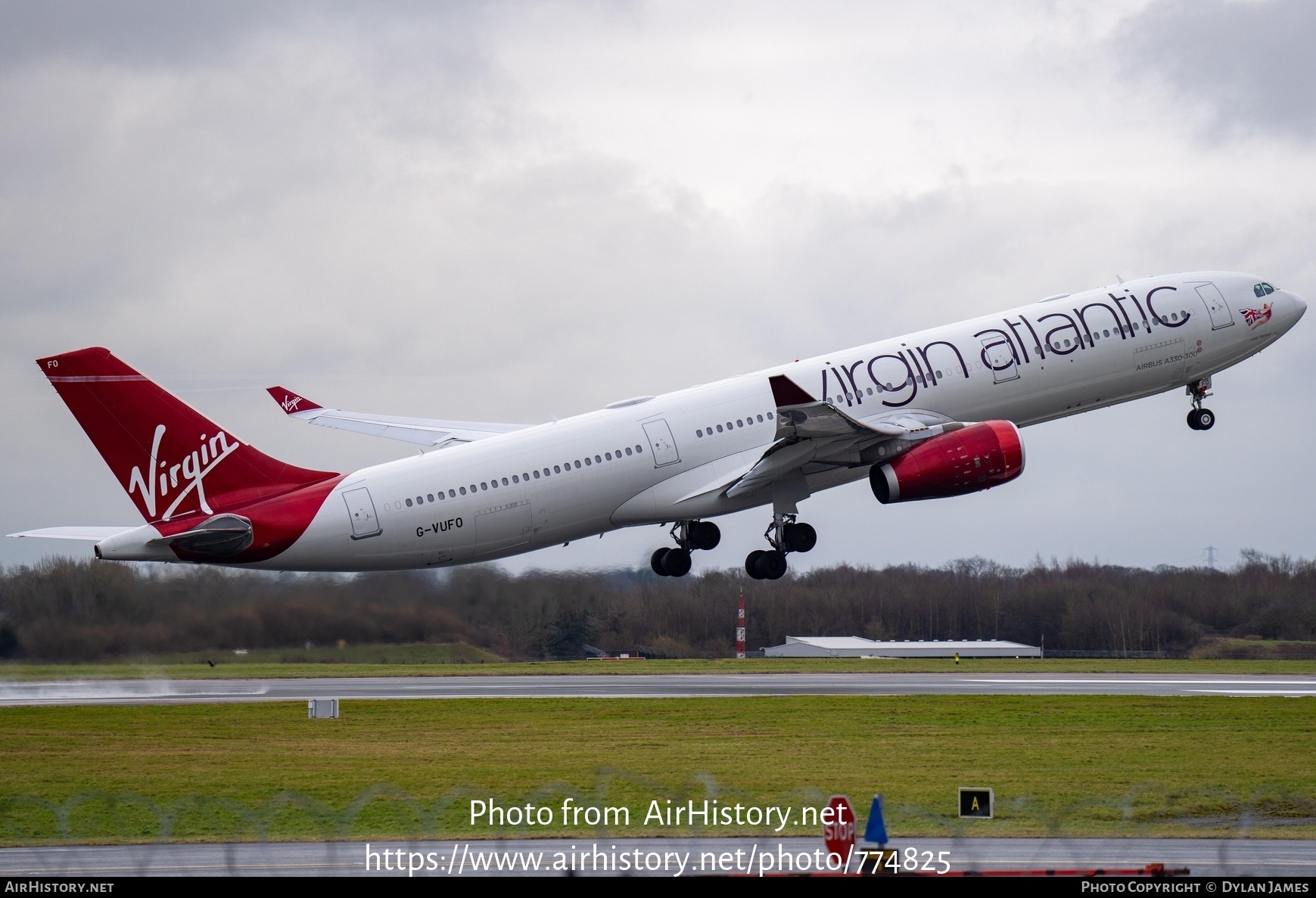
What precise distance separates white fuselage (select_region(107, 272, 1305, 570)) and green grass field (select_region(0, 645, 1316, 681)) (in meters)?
4.13

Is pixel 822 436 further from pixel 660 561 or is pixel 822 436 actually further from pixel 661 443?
pixel 660 561

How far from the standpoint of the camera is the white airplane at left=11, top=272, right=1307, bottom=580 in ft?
125

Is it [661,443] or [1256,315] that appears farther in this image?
[1256,315]

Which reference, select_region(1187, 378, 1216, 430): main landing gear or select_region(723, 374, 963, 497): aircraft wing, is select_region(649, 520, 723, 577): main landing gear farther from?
select_region(1187, 378, 1216, 430): main landing gear

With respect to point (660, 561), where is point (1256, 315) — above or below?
above

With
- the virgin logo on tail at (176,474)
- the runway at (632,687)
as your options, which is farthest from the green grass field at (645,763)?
the virgin logo on tail at (176,474)

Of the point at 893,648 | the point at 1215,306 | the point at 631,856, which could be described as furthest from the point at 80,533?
the point at 893,648

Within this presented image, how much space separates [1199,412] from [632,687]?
21.5 m

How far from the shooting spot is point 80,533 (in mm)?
38031

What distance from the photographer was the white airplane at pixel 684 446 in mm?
38219

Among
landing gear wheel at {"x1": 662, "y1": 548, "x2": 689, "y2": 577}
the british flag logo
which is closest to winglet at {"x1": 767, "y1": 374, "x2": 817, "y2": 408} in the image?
landing gear wheel at {"x1": 662, "y1": 548, "x2": 689, "y2": 577}

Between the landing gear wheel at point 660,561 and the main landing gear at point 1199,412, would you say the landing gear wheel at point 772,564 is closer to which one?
the landing gear wheel at point 660,561

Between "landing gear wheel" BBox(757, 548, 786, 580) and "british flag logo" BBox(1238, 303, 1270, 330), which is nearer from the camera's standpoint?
"landing gear wheel" BBox(757, 548, 786, 580)
